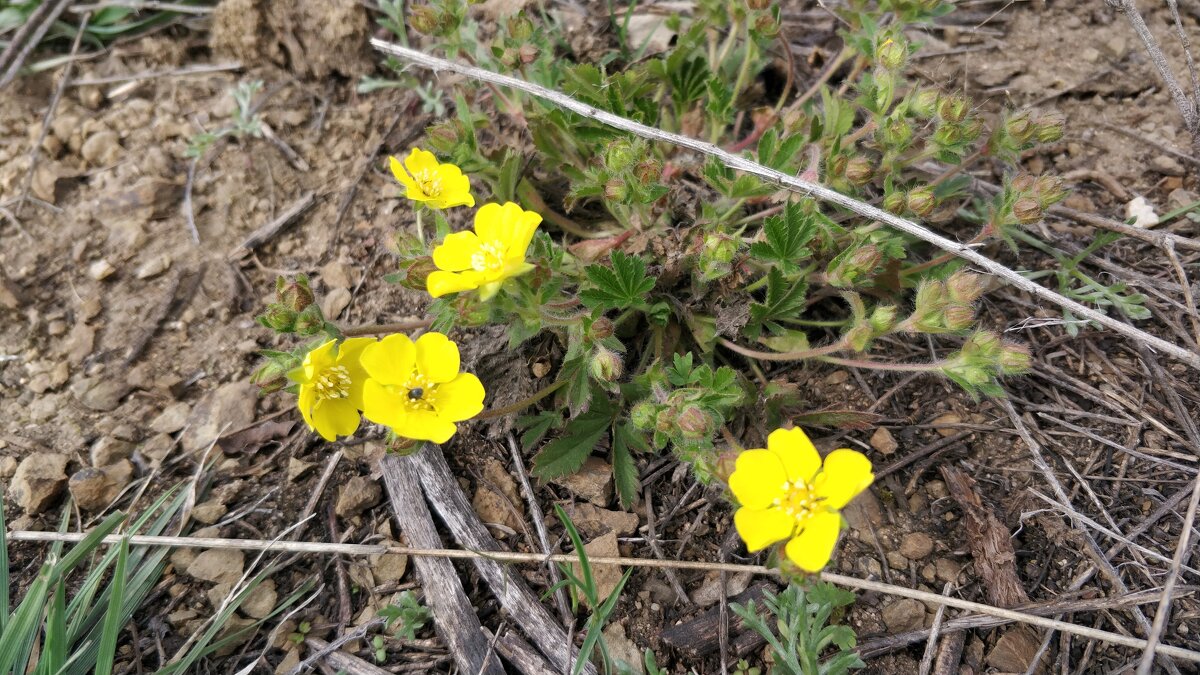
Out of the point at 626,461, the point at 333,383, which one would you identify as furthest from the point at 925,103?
the point at 333,383

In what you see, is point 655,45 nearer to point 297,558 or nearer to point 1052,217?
point 1052,217

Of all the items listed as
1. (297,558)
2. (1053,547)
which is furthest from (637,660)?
(1053,547)

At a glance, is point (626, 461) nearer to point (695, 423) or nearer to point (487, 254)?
point (695, 423)

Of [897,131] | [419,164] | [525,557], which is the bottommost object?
[525,557]

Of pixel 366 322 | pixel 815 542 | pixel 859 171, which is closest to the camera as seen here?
pixel 815 542

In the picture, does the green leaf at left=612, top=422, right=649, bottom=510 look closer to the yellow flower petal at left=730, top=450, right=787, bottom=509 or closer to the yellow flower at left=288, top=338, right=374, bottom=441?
the yellow flower petal at left=730, top=450, right=787, bottom=509

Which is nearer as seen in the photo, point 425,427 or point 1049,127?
point 425,427

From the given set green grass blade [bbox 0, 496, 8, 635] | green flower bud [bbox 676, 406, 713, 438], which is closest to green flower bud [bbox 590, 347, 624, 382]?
green flower bud [bbox 676, 406, 713, 438]
